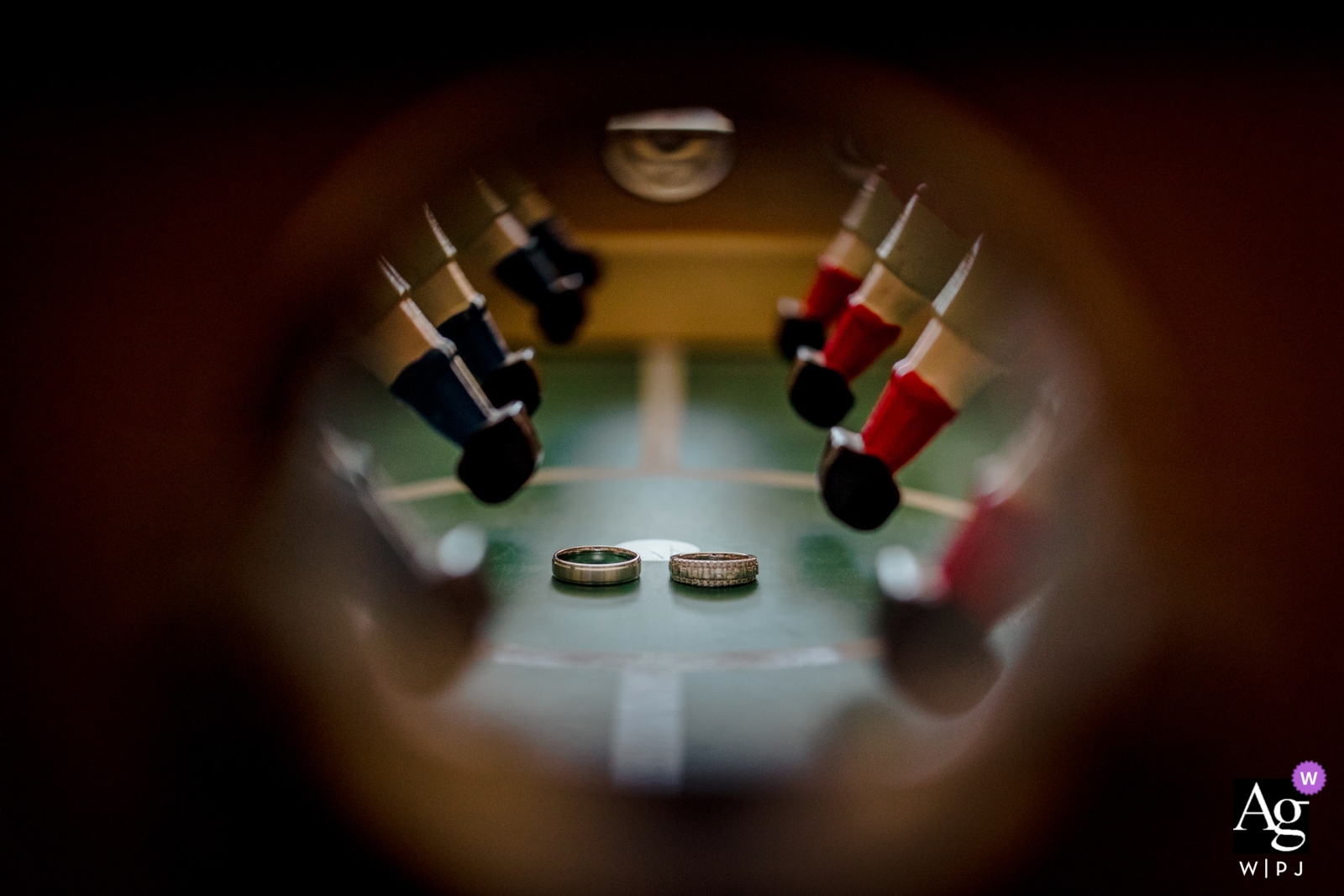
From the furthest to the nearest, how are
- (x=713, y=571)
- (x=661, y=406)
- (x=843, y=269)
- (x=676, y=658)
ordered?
(x=661, y=406)
(x=843, y=269)
(x=713, y=571)
(x=676, y=658)

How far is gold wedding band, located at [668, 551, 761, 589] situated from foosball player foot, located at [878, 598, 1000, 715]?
208mm

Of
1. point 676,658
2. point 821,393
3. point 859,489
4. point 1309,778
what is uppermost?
point 821,393

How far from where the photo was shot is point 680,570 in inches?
58.9

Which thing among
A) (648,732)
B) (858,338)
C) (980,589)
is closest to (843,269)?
(858,338)

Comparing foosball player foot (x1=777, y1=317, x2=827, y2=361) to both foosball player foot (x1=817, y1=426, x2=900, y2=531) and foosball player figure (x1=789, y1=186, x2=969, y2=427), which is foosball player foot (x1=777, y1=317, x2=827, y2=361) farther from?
foosball player foot (x1=817, y1=426, x2=900, y2=531)

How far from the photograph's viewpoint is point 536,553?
1.68 meters

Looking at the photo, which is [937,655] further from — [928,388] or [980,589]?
[928,388]

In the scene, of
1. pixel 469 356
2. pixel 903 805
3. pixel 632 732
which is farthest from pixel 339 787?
pixel 469 356

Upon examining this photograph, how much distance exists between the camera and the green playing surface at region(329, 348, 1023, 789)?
1053mm

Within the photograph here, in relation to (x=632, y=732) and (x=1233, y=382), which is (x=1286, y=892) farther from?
(x=632, y=732)

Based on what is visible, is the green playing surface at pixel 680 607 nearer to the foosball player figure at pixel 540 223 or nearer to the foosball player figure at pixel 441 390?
the foosball player figure at pixel 441 390

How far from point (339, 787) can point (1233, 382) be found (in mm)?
861

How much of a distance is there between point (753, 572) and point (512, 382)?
0.68 metres

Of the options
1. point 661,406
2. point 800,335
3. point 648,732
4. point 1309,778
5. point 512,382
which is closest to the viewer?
point 1309,778
